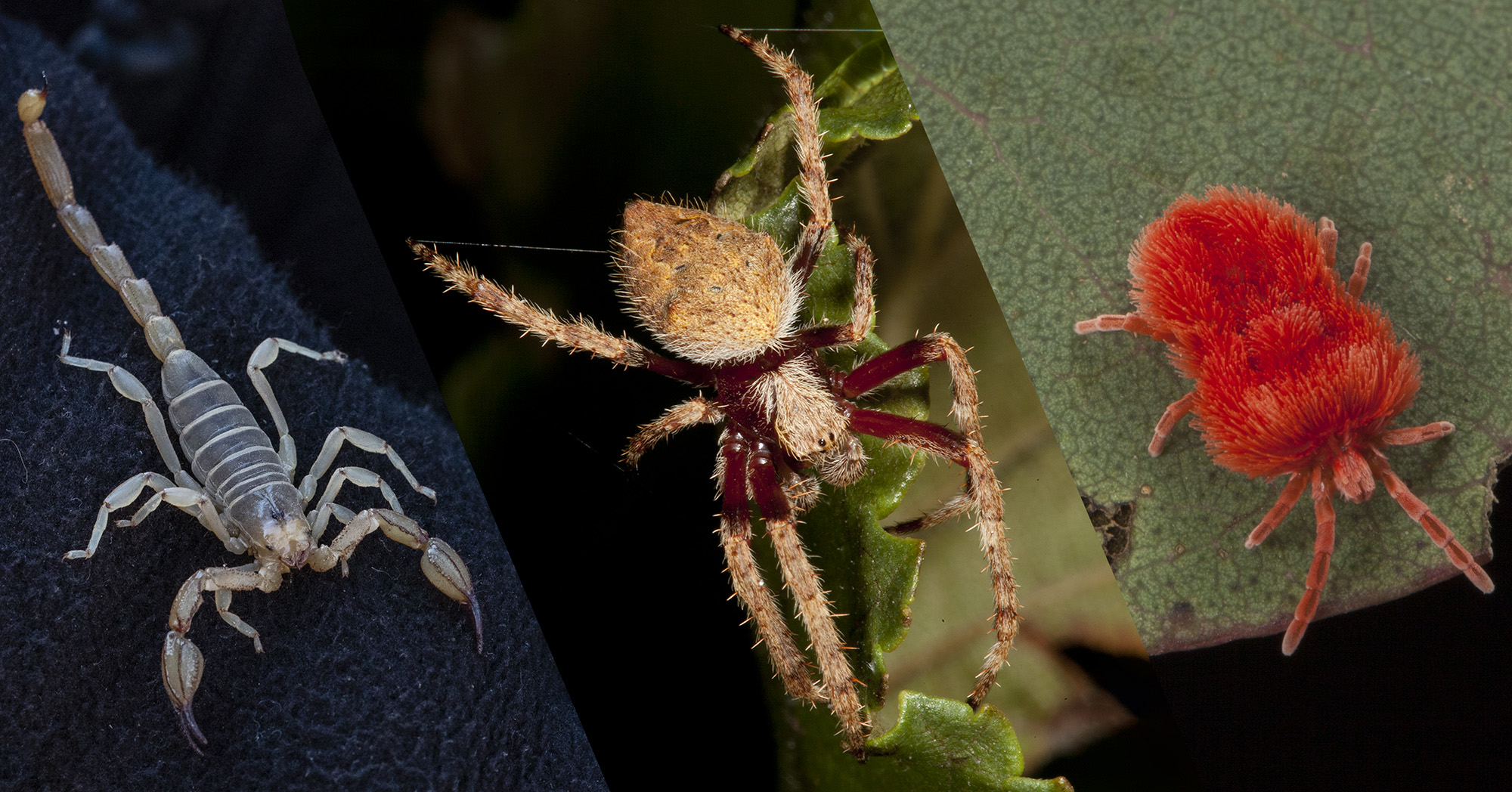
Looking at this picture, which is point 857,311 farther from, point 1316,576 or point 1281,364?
point 1316,576

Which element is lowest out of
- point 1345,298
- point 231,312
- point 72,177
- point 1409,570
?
point 1409,570

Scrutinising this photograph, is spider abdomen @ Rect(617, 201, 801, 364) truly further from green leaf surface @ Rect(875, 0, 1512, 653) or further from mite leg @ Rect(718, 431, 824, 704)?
green leaf surface @ Rect(875, 0, 1512, 653)

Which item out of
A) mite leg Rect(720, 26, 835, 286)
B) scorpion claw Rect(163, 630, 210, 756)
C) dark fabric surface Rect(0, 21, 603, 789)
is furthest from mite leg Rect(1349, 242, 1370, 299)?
scorpion claw Rect(163, 630, 210, 756)

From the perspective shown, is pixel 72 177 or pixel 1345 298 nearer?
pixel 72 177

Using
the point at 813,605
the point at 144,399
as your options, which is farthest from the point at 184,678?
the point at 813,605

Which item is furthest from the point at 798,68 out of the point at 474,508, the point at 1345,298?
the point at 1345,298

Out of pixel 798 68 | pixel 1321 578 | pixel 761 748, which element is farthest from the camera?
pixel 1321 578

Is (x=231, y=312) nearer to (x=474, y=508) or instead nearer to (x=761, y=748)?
(x=474, y=508)

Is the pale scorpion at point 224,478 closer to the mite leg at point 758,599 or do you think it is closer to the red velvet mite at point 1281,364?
the mite leg at point 758,599
